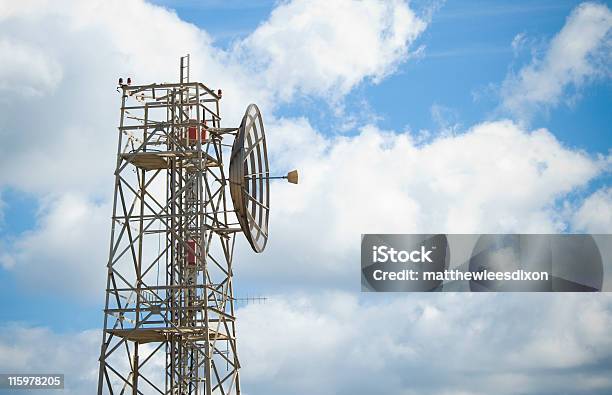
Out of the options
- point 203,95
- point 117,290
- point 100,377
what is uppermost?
point 203,95

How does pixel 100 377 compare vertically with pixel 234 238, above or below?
below

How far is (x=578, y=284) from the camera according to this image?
3221 inches

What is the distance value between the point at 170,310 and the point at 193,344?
92.7 inches

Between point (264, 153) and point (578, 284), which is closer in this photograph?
point (264, 153)

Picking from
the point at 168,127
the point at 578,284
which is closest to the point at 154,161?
the point at 168,127

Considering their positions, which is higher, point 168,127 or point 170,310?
point 168,127

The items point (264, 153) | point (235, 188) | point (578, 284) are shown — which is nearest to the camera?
point (235, 188)

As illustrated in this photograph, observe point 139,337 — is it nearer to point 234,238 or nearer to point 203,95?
point 234,238

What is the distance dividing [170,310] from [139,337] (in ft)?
8.18

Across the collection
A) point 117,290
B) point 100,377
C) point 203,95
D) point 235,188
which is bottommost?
point 100,377

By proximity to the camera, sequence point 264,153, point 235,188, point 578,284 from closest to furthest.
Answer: point 235,188 < point 264,153 < point 578,284

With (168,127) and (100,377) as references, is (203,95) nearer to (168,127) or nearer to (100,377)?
(168,127)

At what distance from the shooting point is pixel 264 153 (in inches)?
3000

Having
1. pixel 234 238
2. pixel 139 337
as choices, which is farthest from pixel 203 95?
pixel 139 337
